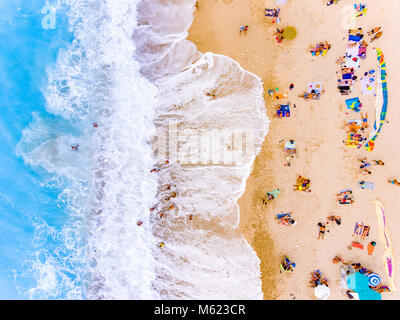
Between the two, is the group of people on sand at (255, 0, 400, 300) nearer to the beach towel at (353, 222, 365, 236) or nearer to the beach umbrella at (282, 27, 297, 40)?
the beach towel at (353, 222, 365, 236)

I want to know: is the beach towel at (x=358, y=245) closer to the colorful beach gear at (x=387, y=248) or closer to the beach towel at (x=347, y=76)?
the colorful beach gear at (x=387, y=248)

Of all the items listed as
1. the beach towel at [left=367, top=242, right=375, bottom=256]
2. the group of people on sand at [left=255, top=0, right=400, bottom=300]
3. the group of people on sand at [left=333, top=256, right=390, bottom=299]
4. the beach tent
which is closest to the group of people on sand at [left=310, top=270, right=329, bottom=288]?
the group of people on sand at [left=255, top=0, right=400, bottom=300]

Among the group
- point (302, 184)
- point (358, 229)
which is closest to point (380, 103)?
point (302, 184)

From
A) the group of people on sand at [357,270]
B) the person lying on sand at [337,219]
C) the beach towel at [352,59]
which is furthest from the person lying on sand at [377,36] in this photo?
the group of people on sand at [357,270]

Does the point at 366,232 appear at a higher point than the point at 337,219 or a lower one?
lower

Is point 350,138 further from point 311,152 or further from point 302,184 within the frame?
point 302,184

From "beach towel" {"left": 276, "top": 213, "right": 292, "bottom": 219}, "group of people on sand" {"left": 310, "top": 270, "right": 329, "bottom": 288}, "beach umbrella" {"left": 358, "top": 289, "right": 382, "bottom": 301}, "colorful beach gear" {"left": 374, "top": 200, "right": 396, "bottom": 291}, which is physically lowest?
"beach umbrella" {"left": 358, "top": 289, "right": 382, "bottom": 301}
